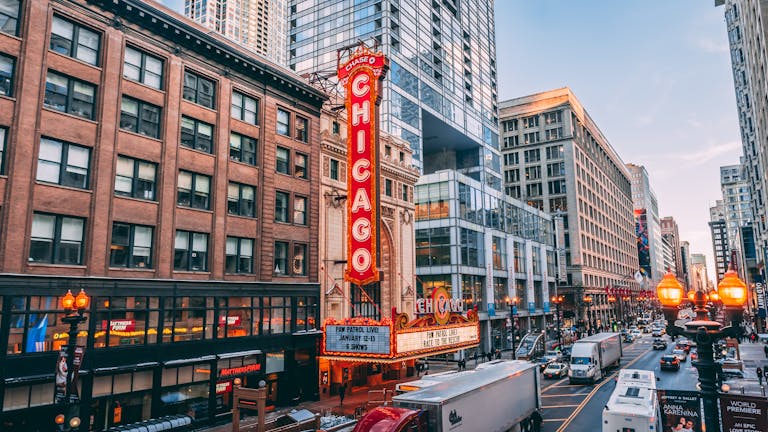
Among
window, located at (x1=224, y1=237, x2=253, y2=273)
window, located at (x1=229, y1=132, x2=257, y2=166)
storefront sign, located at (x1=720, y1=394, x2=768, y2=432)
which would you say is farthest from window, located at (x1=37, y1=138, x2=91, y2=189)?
storefront sign, located at (x1=720, y1=394, x2=768, y2=432)

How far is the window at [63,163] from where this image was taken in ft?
80.4

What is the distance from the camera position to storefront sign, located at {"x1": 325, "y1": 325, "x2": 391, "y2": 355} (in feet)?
97.4

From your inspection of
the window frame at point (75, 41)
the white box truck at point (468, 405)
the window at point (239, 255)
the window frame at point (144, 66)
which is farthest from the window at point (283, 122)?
the white box truck at point (468, 405)

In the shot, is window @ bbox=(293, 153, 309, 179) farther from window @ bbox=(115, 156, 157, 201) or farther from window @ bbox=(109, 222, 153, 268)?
window @ bbox=(109, 222, 153, 268)

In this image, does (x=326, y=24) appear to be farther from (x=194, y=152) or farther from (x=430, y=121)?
(x=194, y=152)

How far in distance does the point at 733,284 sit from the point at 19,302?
27.3 meters

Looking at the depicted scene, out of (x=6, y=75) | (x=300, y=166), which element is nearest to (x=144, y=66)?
(x=6, y=75)

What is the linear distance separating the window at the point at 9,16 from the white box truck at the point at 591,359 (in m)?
43.1

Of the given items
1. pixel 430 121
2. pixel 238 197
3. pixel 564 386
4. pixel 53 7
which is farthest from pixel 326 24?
pixel 564 386

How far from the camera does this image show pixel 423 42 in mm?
74750

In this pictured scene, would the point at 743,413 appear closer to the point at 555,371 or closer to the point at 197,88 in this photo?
the point at 555,371

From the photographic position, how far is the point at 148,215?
2856 centimetres

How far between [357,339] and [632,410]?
15886mm

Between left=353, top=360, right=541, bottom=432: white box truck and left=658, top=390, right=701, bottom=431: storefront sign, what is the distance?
656cm
